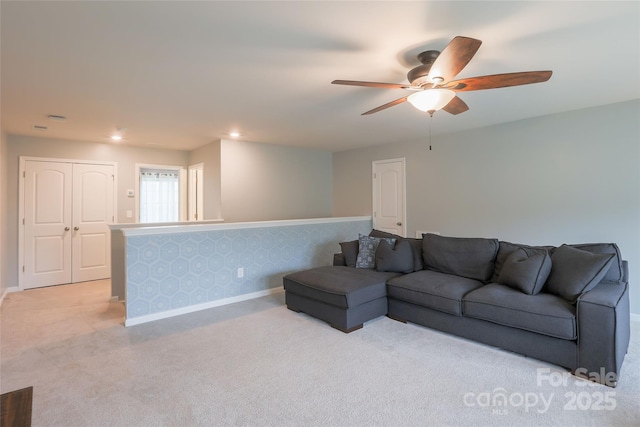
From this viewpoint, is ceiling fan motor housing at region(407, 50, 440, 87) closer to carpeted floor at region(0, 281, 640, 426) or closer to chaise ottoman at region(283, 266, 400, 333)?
chaise ottoman at region(283, 266, 400, 333)

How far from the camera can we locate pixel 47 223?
5273mm

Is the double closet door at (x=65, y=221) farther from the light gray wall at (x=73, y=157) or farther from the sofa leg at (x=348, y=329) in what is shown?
the sofa leg at (x=348, y=329)

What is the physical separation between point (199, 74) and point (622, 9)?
9.39 feet

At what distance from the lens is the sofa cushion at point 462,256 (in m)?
3.45

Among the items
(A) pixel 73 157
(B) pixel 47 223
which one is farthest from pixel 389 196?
(B) pixel 47 223

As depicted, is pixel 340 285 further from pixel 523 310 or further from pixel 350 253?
pixel 523 310

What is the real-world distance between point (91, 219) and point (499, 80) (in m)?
6.23

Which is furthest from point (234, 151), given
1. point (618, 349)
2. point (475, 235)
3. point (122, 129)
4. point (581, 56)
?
point (618, 349)

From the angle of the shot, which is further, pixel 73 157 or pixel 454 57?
pixel 73 157

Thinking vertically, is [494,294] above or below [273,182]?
below

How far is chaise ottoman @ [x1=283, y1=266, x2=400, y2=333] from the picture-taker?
3.28 meters

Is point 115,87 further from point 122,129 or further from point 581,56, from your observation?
point 581,56

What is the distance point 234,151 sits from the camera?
5.50 m

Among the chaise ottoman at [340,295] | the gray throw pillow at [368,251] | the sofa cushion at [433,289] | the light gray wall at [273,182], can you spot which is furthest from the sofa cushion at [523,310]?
the light gray wall at [273,182]
